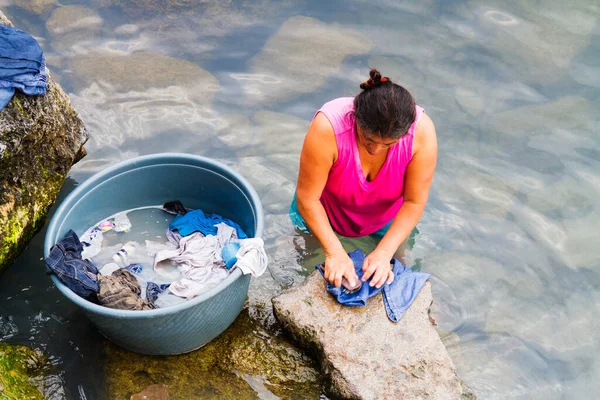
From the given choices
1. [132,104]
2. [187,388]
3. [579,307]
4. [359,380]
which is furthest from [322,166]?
[132,104]

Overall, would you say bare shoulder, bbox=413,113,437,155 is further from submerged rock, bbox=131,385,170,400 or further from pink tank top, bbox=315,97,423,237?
submerged rock, bbox=131,385,170,400

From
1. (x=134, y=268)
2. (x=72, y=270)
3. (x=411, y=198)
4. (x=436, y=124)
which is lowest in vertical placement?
(x=134, y=268)

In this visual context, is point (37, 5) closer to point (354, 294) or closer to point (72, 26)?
point (72, 26)

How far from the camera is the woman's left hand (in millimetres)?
3268

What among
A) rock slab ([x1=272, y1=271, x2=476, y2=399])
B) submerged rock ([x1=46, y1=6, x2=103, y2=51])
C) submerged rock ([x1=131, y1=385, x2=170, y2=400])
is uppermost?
submerged rock ([x1=46, y1=6, x2=103, y2=51])

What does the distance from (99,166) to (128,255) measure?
119cm

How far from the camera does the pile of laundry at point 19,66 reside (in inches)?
128

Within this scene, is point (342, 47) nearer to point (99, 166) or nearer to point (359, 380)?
point (99, 166)

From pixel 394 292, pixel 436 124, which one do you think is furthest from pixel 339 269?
pixel 436 124

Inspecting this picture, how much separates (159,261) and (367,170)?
1.44m

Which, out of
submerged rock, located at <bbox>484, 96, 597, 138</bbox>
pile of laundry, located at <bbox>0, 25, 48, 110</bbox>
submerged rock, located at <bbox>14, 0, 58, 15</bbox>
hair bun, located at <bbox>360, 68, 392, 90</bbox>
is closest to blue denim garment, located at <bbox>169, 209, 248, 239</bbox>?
pile of laundry, located at <bbox>0, 25, 48, 110</bbox>

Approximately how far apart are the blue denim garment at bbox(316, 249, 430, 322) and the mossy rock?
1622 millimetres

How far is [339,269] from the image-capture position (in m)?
3.29

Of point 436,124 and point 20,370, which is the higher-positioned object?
point 436,124
